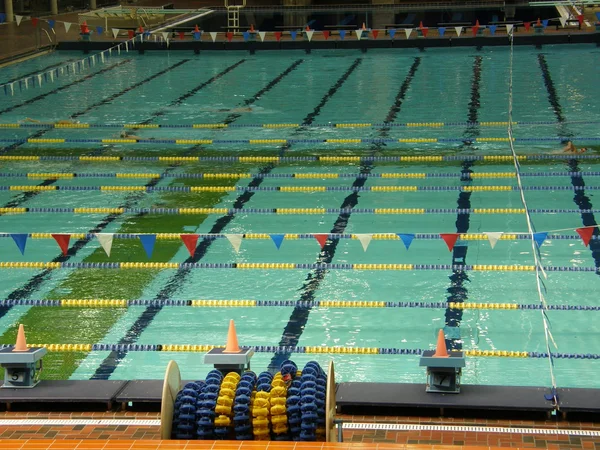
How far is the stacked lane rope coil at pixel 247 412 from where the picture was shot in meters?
4.60

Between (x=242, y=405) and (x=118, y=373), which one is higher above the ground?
(x=242, y=405)

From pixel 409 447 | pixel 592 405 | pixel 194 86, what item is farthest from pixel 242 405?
pixel 194 86

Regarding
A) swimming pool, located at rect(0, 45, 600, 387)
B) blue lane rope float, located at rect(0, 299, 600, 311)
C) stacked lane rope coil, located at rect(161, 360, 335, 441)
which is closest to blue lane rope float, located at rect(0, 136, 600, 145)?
swimming pool, located at rect(0, 45, 600, 387)

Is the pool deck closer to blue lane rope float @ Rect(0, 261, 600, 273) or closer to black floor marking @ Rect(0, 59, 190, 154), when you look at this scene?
blue lane rope float @ Rect(0, 261, 600, 273)

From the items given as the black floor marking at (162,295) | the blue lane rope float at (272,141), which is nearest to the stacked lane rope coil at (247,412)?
the black floor marking at (162,295)

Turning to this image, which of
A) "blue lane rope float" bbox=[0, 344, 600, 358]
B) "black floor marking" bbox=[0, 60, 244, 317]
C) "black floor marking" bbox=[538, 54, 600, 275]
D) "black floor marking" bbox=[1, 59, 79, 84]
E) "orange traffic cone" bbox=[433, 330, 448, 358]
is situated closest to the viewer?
"orange traffic cone" bbox=[433, 330, 448, 358]

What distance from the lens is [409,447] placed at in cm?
434

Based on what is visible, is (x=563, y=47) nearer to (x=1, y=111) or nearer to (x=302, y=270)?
(x=1, y=111)

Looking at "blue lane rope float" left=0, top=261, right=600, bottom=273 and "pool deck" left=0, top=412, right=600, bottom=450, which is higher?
"pool deck" left=0, top=412, right=600, bottom=450

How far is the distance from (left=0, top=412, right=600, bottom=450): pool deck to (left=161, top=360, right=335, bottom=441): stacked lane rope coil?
0.17 metres

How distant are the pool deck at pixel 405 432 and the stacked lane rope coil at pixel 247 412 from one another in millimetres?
165

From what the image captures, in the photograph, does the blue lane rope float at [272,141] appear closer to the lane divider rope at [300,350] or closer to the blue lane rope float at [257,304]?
the blue lane rope float at [257,304]

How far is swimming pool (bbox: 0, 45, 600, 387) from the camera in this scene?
7020 mm

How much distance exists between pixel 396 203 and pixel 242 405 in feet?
18.8
